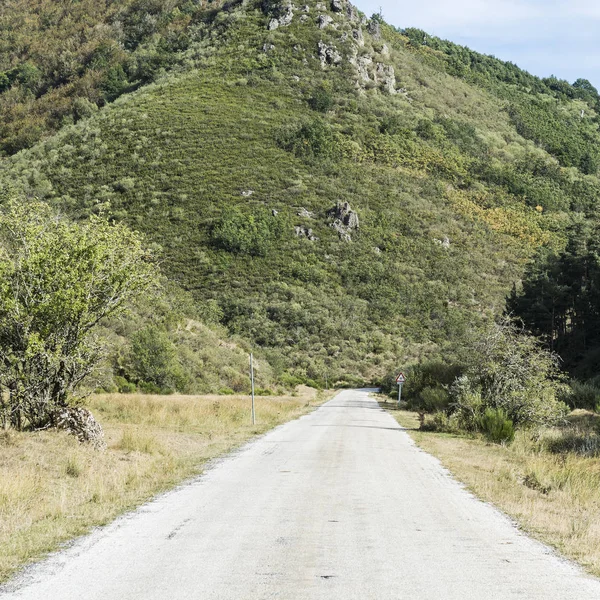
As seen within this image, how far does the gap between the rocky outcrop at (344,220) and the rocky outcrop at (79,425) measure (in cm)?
6813

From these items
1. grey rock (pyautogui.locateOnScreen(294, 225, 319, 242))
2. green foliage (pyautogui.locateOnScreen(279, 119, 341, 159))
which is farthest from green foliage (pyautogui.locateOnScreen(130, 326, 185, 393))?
green foliage (pyautogui.locateOnScreen(279, 119, 341, 159))

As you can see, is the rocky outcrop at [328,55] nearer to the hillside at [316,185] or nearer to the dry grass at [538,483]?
the hillside at [316,185]

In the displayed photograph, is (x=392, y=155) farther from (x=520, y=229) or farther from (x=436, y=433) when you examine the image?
(x=436, y=433)

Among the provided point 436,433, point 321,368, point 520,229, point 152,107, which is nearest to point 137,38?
point 152,107

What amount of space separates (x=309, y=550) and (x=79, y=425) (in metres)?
8.71

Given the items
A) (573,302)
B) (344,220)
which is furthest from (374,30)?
(573,302)

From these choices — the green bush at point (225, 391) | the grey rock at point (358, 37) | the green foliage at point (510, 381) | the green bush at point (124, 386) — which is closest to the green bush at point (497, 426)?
the green foliage at point (510, 381)

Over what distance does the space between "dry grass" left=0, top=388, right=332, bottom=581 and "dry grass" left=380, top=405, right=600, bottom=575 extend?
518cm

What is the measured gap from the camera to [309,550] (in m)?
6.66

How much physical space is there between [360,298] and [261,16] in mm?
73165

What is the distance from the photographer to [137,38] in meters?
137

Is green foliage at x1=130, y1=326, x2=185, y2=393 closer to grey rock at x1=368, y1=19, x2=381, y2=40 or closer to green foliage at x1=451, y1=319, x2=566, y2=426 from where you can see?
green foliage at x1=451, y1=319, x2=566, y2=426

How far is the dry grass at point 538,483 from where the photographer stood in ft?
25.3

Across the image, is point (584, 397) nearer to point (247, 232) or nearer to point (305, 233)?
point (247, 232)
